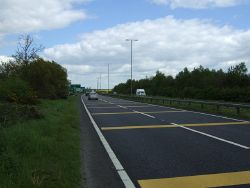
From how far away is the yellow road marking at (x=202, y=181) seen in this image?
7922 millimetres

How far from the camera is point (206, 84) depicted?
10094cm

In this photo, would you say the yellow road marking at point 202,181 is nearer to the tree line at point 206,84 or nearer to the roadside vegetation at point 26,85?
the roadside vegetation at point 26,85

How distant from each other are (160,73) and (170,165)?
138683 mm

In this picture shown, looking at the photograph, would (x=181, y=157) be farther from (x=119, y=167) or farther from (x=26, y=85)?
(x=26, y=85)

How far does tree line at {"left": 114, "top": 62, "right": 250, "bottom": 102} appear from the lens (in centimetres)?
6919

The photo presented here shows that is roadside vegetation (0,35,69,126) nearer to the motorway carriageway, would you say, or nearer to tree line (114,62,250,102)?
the motorway carriageway

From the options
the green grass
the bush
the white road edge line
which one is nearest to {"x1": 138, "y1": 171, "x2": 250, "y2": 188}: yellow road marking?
the white road edge line

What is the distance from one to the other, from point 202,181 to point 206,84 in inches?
3711

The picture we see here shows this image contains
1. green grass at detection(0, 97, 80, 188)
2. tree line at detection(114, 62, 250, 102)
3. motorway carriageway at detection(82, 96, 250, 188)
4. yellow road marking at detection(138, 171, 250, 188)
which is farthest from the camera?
tree line at detection(114, 62, 250, 102)

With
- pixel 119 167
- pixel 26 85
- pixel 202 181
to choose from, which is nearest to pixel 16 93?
pixel 26 85

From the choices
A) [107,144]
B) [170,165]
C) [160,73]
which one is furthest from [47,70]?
[160,73]

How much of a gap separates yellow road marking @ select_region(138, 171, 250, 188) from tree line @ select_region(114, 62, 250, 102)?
2177 inches

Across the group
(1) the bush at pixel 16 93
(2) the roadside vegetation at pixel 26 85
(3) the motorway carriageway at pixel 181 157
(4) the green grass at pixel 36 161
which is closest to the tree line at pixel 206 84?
(2) the roadside vegetation at pixel 26 85

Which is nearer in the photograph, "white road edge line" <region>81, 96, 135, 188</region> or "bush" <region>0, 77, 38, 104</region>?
"white road edge line" <region>81, 96, 135, 188</region>
